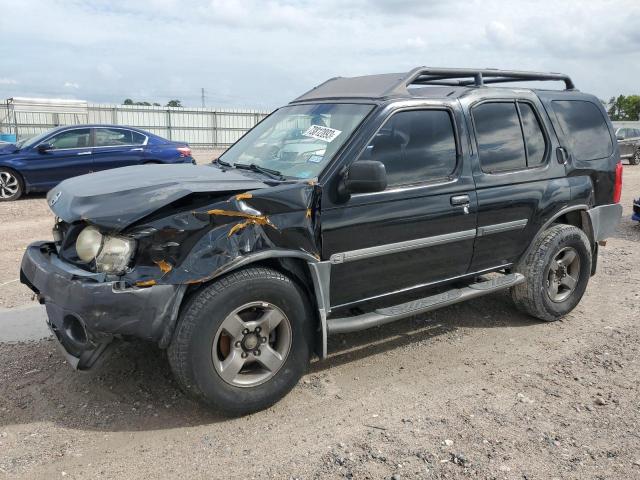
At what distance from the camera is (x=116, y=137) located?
11.8m

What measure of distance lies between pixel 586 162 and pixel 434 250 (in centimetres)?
199

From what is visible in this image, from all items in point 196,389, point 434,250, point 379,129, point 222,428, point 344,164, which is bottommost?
point 222,428

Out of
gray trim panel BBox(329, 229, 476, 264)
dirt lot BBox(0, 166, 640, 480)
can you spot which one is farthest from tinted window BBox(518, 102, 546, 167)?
dirt lot BBox(0, 166, 640, 480)

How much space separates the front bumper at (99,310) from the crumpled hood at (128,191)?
1.08 ft

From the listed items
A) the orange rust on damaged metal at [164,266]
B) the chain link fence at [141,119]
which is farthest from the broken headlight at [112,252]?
the chain link fence at [141,119]

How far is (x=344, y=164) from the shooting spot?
363 centimetres

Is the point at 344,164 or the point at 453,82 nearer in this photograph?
the point at 344,164

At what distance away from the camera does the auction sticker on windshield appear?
3.86 meters

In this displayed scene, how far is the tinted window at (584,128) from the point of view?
16.5 ft

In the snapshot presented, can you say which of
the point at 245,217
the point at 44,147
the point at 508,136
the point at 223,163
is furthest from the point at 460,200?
the point at 44,147

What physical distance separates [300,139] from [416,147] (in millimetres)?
840

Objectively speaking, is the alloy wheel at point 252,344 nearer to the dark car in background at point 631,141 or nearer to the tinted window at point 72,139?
the tinted window at point 72,139

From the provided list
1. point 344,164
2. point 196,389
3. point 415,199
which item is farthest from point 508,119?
point 196,389

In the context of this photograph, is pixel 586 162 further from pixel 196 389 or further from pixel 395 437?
pixel 196 389
